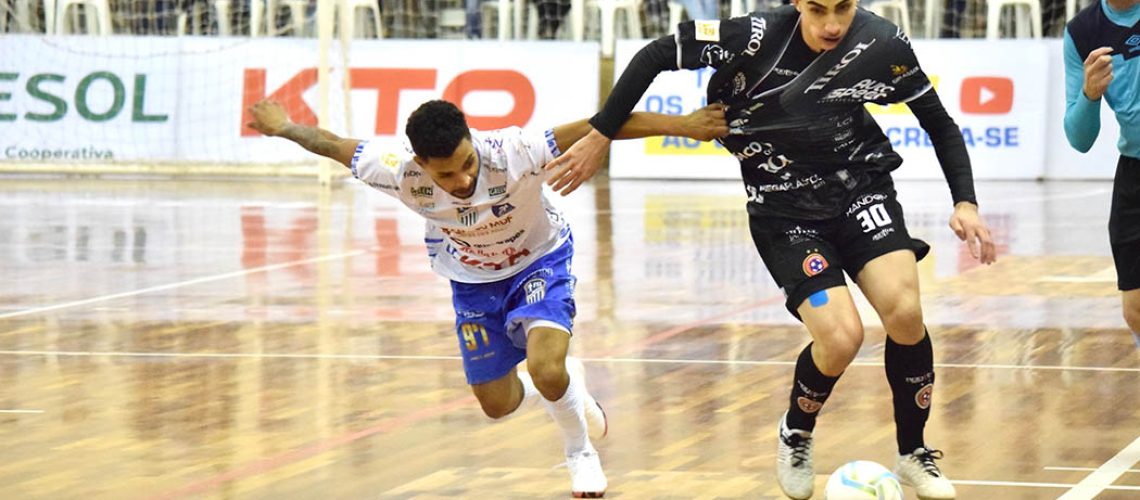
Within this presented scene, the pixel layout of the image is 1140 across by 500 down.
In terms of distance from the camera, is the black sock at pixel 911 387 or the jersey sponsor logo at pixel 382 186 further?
the jersey sponsor logo at pixel 382 186

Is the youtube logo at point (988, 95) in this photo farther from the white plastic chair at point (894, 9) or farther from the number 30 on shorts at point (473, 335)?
the number 30 on shorts at point (473, 335)

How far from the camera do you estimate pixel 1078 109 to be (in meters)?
7.03

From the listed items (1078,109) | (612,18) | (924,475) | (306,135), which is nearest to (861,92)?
(1078,109)

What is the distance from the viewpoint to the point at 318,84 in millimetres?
23641

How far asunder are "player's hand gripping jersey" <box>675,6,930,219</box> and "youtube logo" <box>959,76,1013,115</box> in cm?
1771

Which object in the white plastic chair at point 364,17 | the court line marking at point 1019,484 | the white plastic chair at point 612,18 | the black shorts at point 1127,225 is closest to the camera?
the court line marking at point 1019,484

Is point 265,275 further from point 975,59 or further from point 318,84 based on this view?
point 975,59

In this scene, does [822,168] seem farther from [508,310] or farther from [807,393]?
[508,310]

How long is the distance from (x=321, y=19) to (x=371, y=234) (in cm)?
636

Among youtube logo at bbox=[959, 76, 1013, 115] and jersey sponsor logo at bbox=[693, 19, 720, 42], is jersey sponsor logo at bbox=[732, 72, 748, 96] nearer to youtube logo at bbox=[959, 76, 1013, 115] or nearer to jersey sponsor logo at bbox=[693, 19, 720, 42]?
jersey sponsor logo at bbox=[693, 19, 720, 42]

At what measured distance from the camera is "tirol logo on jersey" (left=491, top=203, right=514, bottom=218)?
670 cm

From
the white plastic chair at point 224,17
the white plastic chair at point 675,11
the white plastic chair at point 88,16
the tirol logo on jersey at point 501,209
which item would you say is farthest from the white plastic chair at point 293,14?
the tirol logo on jersey at point 501,209

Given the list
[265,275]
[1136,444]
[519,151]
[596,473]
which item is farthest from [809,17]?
[265,275]

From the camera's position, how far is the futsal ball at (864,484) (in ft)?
19.2
